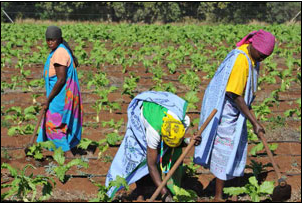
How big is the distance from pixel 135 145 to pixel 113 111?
3495mm

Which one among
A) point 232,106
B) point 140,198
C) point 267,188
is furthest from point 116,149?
point 267,188

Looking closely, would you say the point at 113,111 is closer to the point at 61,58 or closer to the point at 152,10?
the point at 61,58

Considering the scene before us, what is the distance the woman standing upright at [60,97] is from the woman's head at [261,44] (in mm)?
2191

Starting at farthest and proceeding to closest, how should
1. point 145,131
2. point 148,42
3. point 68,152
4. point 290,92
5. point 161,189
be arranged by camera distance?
point 148,42 → point 290,92 → point 68,152 → point 145,131 → point 161,189

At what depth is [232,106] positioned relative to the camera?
3748 mm

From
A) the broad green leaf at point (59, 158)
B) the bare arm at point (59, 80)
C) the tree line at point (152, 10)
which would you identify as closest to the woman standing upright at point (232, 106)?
the broad green leaf at point (59, 158)

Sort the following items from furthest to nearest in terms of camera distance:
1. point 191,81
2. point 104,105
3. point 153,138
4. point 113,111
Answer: point 191,81
point 113,111
point 104,105
point 153,138

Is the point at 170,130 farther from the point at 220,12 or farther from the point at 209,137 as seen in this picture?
the point at 220,12

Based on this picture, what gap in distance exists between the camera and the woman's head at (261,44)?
3.50m

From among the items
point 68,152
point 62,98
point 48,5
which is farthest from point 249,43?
point 48,5

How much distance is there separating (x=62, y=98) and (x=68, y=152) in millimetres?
749

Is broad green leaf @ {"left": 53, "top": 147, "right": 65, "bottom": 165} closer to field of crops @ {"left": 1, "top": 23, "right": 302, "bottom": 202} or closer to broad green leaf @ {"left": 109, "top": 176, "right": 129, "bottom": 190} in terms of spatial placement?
field of crops @ {"left": 1, "top": 23, "right": 302, "bottom": 202}

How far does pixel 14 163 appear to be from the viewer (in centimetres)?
505

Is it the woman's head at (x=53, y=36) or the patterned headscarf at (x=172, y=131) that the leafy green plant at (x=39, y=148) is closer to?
the woman's head at (x=53, y=36)
